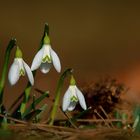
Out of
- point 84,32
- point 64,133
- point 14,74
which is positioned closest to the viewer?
point 64,133

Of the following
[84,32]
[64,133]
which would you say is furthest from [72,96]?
[84,32]

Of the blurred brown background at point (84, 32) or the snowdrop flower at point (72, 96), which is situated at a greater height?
the blurred brown background at point (84, 32)

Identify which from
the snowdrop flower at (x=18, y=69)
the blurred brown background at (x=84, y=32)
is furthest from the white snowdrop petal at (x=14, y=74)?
the blurred brown background at (x=84, y=32)

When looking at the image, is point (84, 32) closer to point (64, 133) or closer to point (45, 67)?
point (45, 67)

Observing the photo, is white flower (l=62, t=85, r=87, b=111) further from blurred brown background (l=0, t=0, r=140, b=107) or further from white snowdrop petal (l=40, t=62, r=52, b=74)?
blurred brown background (l=0, t=0, r=140, b=107)

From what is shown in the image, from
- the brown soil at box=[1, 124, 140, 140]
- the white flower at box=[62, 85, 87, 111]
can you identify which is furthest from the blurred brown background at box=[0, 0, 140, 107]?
the brown soil at box=[1, 124, 140, 140]

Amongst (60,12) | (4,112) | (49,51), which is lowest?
(4,112)

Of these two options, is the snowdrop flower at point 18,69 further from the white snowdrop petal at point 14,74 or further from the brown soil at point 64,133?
the brown soil at point 64,133

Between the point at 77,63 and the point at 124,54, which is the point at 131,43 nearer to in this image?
the point at 124,54

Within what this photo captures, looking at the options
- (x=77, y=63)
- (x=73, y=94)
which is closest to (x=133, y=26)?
(x=77, y=63)
